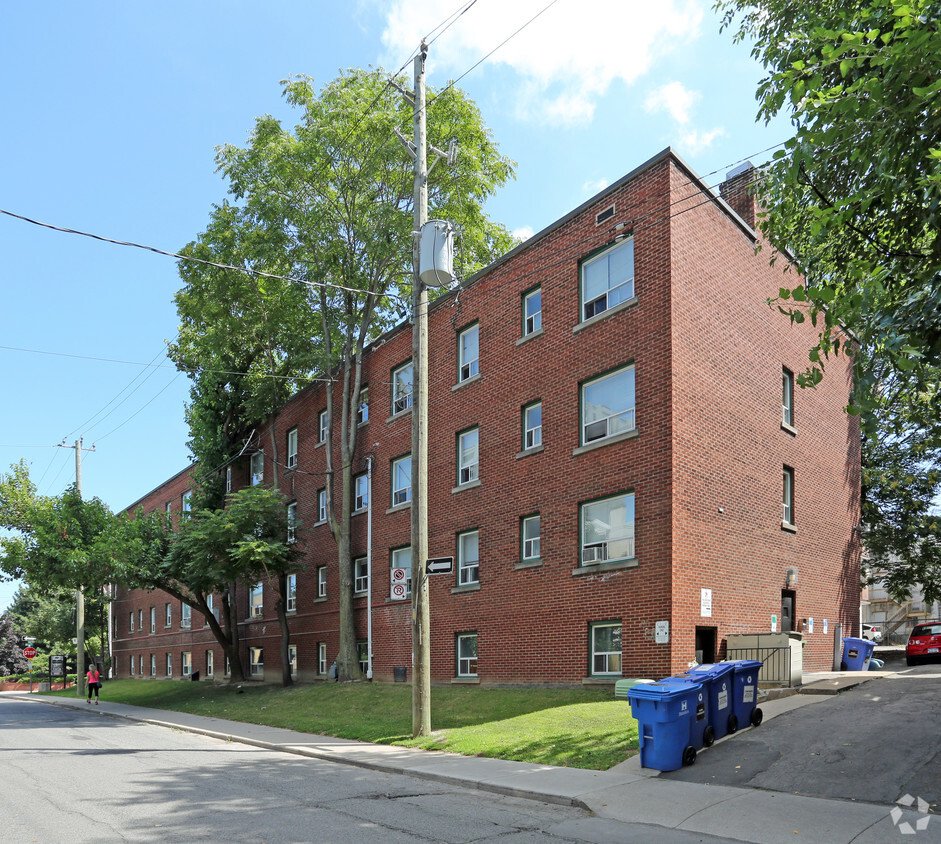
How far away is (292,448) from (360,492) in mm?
6738

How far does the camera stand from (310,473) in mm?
32156

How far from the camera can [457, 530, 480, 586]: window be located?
75.7 feet

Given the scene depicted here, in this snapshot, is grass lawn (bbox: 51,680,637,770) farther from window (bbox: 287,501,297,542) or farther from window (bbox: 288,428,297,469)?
window (bbox: 288,428,297,469)

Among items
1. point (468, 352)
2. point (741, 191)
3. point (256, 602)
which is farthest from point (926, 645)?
point (256, 602)

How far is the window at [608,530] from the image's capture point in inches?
730

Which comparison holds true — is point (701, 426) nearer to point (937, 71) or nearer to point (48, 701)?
point (937, 71)

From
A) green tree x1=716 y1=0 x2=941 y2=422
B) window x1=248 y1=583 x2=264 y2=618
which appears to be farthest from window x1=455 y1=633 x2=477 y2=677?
window x1=248 y1=583 x2=264 y2=618

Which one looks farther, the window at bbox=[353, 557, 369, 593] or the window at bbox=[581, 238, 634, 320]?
the window at bbox=[353, 557, 369, 593]

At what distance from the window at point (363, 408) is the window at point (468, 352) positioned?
238 inches

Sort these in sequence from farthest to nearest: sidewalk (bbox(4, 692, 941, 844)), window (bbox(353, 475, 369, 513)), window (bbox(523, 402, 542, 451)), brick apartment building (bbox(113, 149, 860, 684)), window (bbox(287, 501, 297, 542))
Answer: window (bbox(287, 501, 297, 542)), window (bbox(353, 475, 369, 513)), window (bbox(523, 402, 542, 451)), brick apartment building (bbox(113, 149, 860, 684)), sidewalk (bbox(4, 692, 941, 844))

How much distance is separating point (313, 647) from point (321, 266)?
14.1m

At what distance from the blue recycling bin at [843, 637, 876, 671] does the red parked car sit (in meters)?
2.66

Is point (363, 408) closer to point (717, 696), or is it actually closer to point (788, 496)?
point (788, 496)

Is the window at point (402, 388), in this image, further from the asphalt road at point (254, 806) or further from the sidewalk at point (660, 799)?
the sidewalk at point (660, 799)
